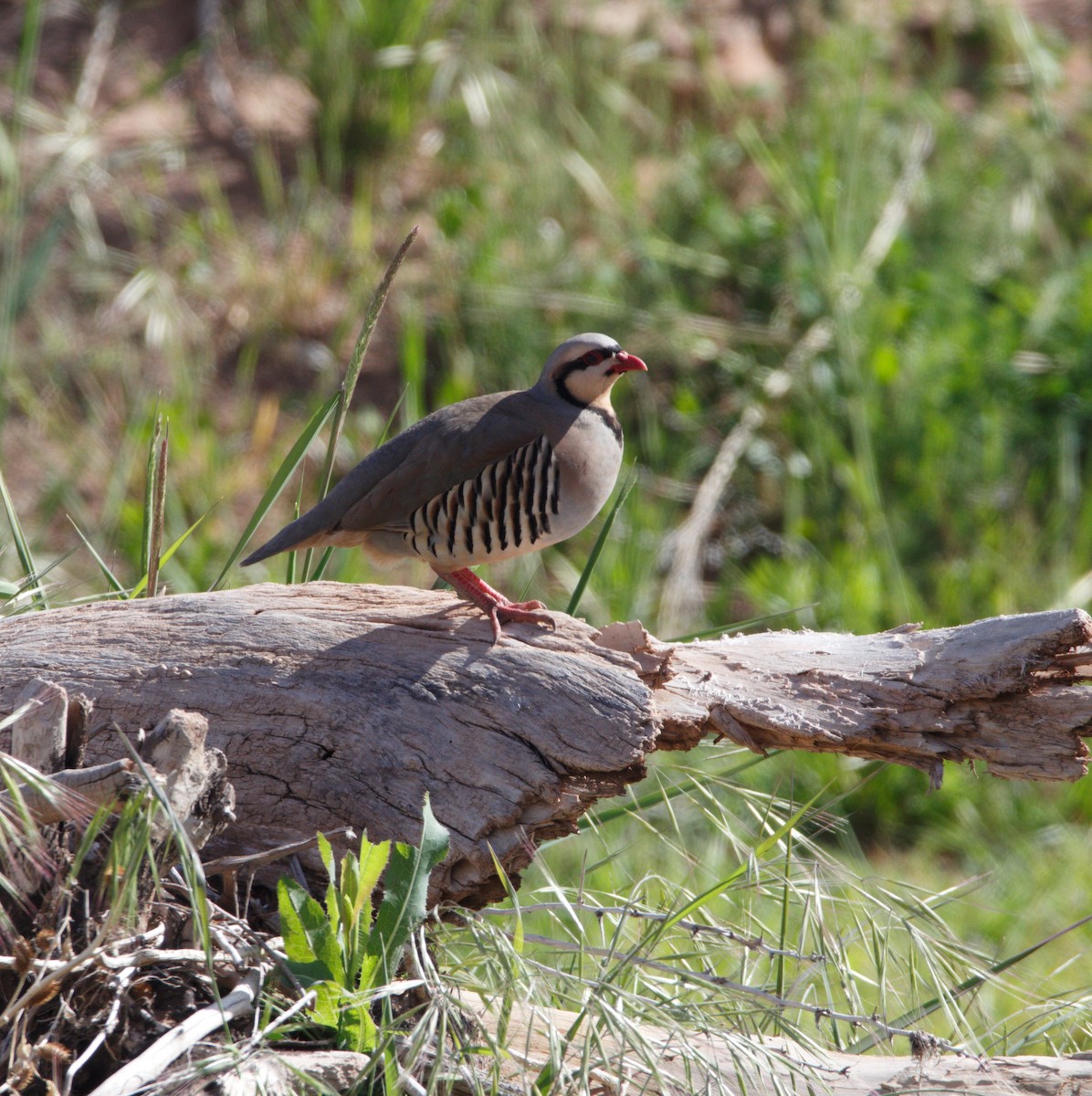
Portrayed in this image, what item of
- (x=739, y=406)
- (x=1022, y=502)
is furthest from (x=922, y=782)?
(x=739, y=406)

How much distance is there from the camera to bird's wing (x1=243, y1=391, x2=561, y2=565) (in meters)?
3.45

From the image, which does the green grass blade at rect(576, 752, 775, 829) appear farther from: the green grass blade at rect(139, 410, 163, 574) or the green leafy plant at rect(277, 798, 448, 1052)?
the green grass blade at rect(139, 410, 163, 574)

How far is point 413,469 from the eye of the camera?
3.46m

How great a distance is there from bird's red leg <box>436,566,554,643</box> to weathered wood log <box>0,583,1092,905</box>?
0.07 meters

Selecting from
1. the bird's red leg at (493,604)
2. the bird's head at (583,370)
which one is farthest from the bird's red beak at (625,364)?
the bird's red leg at (493,604)

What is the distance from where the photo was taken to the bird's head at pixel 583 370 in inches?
145

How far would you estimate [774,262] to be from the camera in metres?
7.85

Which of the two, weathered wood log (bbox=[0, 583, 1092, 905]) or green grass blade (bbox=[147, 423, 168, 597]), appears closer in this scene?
weathered wood log (bbox=[0, 583, 1092, 905])

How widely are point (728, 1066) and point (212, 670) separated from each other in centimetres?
131

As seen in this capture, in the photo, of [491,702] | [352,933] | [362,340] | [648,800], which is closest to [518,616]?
[491,702]

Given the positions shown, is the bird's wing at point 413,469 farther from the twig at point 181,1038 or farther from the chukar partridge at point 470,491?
the twig at point 181,1038

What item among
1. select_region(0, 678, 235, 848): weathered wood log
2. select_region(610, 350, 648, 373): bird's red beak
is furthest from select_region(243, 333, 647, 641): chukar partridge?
select_region(0, 678, 235, 848): weathered wood log

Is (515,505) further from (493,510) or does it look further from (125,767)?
(125,767)

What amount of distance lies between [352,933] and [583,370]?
1.83 meters
